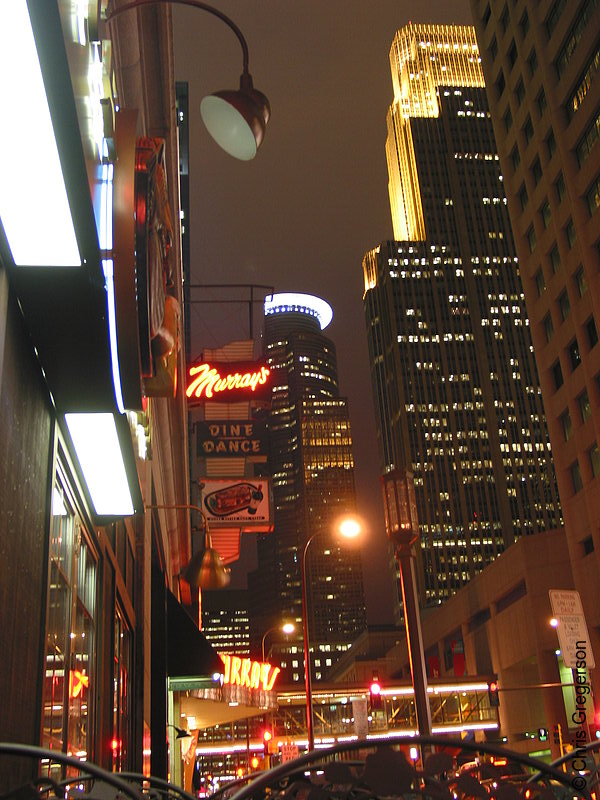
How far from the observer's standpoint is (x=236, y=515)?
2380 centimetres

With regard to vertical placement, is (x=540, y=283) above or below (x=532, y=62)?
below

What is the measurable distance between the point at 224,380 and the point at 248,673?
A: 9.54m

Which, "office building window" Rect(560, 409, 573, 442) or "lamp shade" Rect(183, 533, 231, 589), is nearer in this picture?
"lamp shade" Rect(183, 533, 231, 589)

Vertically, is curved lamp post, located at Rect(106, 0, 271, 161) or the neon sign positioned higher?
curved lamp post, located at Rect(106, 0, 271, 161)

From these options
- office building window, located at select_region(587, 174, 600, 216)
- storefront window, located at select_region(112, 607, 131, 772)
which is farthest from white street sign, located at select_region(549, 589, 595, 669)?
office building window, located at select_region(587, 174, 600, 216)

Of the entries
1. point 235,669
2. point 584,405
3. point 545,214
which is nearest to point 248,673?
point 235,669

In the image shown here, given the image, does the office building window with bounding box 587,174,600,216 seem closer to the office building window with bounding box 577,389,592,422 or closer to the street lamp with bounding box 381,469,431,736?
the office building window with bounding box 577,389,592,422

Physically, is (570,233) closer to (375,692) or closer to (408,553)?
(375,692)

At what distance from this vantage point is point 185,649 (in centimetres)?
1944

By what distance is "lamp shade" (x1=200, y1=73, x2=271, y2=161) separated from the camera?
23.0 feet

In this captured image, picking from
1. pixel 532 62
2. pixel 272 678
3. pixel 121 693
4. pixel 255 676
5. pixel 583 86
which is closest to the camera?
pixel 121 693

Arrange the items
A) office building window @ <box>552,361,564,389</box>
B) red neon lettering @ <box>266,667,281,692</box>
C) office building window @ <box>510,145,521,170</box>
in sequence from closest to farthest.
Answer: red neon lettering @ <box>266,667,281,692</box>
office building window @ <box>552,361,564,389</box>
office building window @ <box>510,145,521,170</box>

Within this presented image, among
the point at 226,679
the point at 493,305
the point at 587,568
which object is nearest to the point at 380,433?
the point at 493,305

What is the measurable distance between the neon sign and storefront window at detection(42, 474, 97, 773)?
16228 mm
